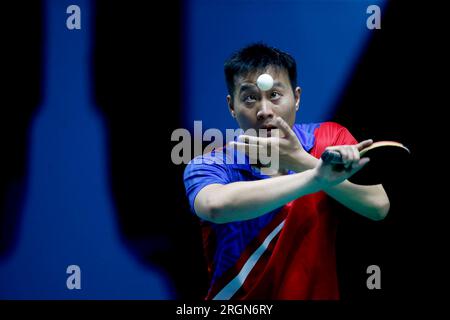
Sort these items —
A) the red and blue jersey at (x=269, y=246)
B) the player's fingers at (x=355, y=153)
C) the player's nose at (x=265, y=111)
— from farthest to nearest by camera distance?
the player's nose at (x=265, y=111) < the red and blue jersey at (x=269, y=246) < the player's fingers at (x=355, y=153)

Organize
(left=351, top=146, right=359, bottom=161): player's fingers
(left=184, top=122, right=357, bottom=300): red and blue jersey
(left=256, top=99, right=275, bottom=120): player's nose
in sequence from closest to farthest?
(left=351, top=146, right=359, bottom=161): player's fingers
(left=184, top=122, right=357, bottom=300): red and blue jersey
(left=256, top=99, right=275, bottom=120): player's nose

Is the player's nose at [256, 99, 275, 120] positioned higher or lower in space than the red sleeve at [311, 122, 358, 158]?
higher

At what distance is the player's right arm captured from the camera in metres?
1.71

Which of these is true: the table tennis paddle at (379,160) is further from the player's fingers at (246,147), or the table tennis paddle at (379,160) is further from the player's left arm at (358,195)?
the player's fingers at (246,147)

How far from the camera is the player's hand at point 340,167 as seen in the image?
1.66m

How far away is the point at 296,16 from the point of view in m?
3.21

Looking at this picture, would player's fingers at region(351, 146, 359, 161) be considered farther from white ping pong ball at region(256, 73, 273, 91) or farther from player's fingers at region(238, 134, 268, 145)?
white ping pong ball at region(256, 73, 273, 91)

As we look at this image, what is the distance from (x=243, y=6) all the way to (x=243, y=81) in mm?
1089

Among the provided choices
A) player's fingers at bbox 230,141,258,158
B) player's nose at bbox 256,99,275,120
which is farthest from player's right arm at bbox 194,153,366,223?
player's nose at bbox 256,99,275,120

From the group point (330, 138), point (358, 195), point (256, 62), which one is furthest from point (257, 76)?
point (358, 195)

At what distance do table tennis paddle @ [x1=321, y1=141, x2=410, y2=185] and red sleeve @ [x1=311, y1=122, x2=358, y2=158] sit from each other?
34 centimetres

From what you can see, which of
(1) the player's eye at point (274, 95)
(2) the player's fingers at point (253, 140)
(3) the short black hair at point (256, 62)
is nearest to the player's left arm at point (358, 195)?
(2) the player's fingers at point (253, 140)

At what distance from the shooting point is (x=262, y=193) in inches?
71.1

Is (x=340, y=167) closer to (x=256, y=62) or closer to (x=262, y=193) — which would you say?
(x=262, y=193)
